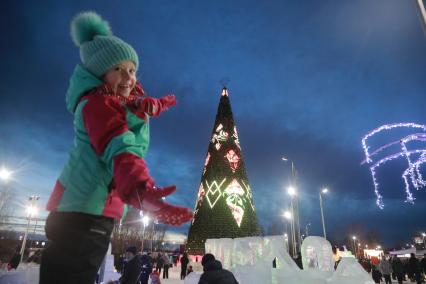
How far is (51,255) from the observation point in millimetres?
1402

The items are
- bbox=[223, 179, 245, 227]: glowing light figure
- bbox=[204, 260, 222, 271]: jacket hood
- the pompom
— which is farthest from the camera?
bbox=[223, 179, 245, 227]: glowing light figure

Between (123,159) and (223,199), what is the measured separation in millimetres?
16274

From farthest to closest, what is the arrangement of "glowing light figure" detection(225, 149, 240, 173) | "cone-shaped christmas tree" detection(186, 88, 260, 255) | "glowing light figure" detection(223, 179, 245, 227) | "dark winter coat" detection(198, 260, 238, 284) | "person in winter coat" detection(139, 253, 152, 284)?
"glowing light figure" detection(225, 149, 240, 173) → "glowing light figure" detection(223, 179, 245, 227) → "cone-shaped christmas tree" detection(186, 88, 260, 255) → "person in winter coat" detection(139, 253, 152, 284) → "dark winter coat" detection(198, 260, 238, 284)

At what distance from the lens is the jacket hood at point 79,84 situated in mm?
1758

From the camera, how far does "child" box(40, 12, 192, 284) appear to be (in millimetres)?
A: 1218

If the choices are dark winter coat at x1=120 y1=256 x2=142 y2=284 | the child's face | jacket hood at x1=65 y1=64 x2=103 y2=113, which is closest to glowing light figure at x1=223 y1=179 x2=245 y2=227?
dark winter coat at x1=120 y1=256 x2=142 y2=284

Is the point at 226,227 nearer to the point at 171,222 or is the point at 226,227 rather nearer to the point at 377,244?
the point at 171,222

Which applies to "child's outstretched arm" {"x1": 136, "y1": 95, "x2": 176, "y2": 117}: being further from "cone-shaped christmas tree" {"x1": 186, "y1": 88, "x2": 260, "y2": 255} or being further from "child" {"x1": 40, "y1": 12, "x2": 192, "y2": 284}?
"cone-shaped christmas tree" {"x1": 186, "y1": 88, "x2": 260, "y2": 255}

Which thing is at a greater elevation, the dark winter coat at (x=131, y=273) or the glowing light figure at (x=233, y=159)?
the glowing light figure at (x=233, y=159)

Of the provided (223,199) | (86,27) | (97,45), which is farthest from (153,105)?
(223,199)

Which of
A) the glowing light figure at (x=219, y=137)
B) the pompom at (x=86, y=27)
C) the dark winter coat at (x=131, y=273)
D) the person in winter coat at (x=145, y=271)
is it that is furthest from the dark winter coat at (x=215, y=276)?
the glowing light figure at (x=219, y=137)

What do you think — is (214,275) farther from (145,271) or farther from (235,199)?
(235,199)

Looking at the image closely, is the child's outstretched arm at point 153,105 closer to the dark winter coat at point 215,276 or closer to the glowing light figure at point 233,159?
the dark winter coat at point 215,276

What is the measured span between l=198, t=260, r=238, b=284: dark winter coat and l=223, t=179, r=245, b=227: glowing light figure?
1177cm
